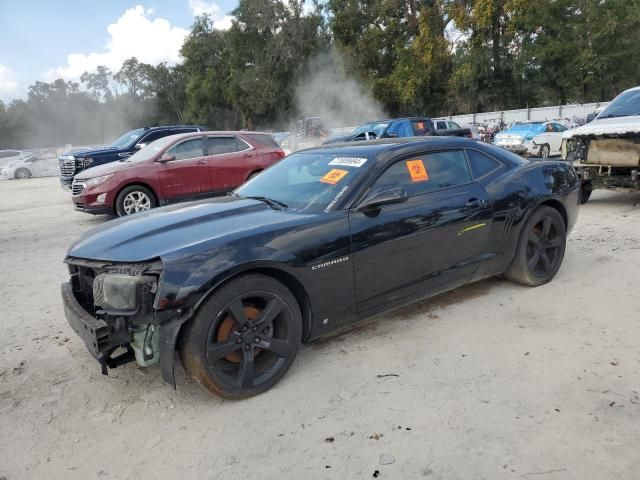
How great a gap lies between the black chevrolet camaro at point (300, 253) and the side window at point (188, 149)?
5.29 metres

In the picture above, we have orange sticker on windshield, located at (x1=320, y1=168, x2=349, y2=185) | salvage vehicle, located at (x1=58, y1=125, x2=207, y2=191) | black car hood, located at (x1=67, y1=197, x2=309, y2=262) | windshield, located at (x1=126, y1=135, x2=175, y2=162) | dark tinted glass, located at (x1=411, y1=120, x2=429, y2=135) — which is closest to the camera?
black car hood, located at (x1=67, y1=197, x2=309, y2=262)

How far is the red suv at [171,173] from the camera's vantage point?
8508 mm

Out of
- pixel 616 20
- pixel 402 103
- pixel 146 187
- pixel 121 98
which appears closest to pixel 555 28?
pixel 616 20

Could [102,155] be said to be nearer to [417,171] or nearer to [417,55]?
[417,171]

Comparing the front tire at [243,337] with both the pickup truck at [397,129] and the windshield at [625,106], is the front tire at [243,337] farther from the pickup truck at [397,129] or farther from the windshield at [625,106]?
the pickup truck at [397,129]

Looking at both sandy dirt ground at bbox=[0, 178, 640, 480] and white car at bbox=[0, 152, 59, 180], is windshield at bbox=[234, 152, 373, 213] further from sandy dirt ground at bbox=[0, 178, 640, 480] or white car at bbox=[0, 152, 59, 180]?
white car at bbox=[0, 152, 59, 180]

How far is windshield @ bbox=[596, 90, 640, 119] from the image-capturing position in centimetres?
793

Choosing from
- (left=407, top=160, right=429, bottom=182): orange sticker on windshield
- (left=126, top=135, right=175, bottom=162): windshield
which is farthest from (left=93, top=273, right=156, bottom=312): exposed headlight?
(left=126, top=135, right=175, bottom=162): windshield

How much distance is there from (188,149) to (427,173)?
6.45 meters

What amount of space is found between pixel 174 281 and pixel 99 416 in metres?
0.96

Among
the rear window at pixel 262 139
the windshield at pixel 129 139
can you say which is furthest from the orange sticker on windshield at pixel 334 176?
the windshield at pixel 129 139

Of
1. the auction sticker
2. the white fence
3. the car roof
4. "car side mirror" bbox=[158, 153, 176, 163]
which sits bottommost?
the auction sticker

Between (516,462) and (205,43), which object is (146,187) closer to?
(516,462)

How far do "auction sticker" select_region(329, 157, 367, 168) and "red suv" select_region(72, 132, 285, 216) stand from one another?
19.2 ft
